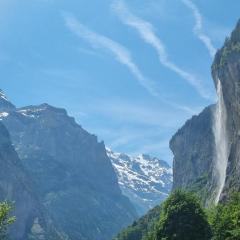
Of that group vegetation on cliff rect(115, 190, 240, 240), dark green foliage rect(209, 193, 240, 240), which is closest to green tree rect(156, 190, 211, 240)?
vegetation on cliff rect(115, 190, 240, 240)

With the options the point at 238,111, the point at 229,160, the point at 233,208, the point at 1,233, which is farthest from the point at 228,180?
the point at 1,233

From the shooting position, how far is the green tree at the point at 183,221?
93.6 metres

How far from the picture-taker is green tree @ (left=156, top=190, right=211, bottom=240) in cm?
9356

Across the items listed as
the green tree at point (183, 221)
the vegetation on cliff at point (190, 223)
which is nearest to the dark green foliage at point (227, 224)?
the vegetation on cliff at point (190, 223)

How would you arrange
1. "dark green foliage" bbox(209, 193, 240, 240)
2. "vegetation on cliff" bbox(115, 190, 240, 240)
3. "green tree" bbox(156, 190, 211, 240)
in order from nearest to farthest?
"dark green foliage" bbox(209, 193, 240, 240)
"vegetation on cliff" bbox(115, 190, 240, 240)
"green tree" bbox(156, 190, 211, 240)

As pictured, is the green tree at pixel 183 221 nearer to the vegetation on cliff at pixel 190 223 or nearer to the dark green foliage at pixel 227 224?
the vegetation on cliff at pixel 190 223

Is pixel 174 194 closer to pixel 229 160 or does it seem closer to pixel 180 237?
pixel 180 237

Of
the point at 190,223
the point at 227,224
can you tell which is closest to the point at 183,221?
the point at 190,223

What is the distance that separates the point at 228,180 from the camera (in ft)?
620

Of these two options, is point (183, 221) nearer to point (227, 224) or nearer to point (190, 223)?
point (190, 223)

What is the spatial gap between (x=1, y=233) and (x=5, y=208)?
3866 mm

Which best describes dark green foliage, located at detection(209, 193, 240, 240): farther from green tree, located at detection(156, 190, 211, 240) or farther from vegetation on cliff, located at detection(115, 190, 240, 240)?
green tree, located at detection(156, 190, 211, 240)

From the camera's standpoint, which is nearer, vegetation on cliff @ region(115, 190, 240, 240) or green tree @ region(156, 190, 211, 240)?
vegetation on cliff @ region(115, 190, 240, 240)

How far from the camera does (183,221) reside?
95562 mm
